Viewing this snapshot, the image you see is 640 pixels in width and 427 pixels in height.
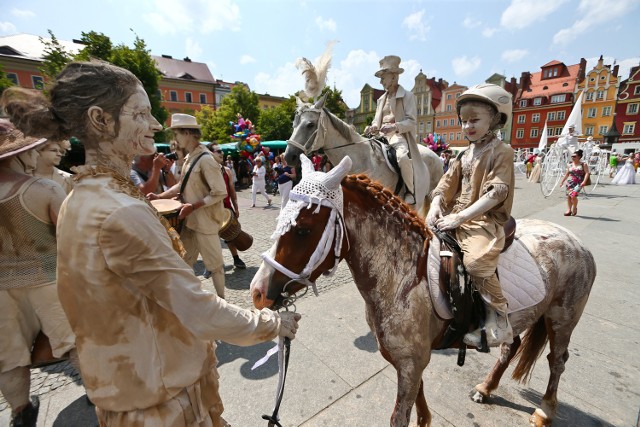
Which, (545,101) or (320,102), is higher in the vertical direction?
(545,101)

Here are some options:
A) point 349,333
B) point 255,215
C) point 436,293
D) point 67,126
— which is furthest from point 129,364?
point 255,215

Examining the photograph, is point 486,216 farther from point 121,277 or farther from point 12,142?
point 12,142

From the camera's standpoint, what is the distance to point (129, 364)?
110cm

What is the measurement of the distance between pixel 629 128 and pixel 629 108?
2.76m

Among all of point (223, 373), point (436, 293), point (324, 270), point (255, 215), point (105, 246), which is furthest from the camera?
point (255, 215)

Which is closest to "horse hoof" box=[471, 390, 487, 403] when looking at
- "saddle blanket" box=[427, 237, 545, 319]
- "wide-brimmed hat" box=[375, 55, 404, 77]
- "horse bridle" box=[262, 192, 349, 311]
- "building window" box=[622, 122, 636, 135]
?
"saddle blanket" box=[427, 237, 545, 319]

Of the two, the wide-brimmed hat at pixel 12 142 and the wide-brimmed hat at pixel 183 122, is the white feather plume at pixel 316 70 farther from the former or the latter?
the wide-brimmed hat at pixel 12 142

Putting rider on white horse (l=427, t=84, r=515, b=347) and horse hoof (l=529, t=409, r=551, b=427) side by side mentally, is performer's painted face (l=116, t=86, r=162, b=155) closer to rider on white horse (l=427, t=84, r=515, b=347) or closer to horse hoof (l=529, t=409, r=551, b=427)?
rider on white horse (l=427, t=84, r=515, b=347)

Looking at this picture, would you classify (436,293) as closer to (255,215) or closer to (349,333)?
(349,333)

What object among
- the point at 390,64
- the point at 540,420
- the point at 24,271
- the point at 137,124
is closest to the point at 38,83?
the point at 24,271

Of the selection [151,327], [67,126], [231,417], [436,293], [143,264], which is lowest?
[231,417]

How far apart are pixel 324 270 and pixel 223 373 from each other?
2071mm

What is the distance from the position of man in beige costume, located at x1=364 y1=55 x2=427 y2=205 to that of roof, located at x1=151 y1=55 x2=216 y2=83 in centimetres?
5631

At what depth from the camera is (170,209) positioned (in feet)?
10.0
